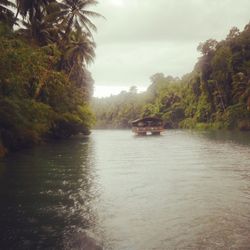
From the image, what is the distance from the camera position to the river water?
28.0ft

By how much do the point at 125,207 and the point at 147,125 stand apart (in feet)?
180

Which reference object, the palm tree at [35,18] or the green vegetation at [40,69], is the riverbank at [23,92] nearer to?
the green vegetation at [40,69]

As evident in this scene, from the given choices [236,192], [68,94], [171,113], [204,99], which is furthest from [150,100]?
[236,192]

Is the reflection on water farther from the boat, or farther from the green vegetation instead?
the boat

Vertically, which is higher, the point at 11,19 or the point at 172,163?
the point at 11,19

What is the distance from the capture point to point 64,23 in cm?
4391

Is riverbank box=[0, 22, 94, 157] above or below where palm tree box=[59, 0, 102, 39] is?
below

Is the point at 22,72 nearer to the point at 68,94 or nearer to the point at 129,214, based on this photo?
the point at 129,214

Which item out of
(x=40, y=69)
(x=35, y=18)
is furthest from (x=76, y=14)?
(x=40, y=69)

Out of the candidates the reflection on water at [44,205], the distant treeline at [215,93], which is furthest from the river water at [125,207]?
the distant treeline at [215,93]

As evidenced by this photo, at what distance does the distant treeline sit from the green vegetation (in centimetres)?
3102

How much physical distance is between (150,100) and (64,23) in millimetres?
105751

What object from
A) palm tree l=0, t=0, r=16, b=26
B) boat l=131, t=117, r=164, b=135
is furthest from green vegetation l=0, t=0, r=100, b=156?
boat l=131, t=117, r=164, b=135

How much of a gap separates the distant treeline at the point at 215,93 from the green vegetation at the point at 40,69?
102 feet
